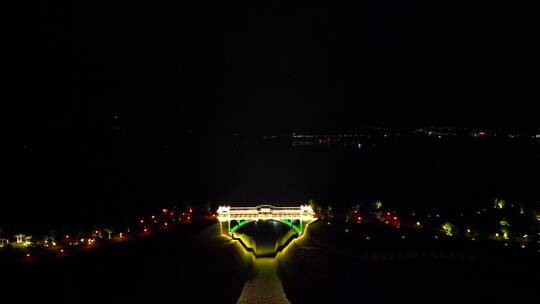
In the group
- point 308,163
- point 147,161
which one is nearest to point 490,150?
point 308,163

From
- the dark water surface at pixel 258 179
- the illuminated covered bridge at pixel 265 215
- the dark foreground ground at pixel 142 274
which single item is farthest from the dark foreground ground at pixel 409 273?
the dark water surface at pixel 258 179

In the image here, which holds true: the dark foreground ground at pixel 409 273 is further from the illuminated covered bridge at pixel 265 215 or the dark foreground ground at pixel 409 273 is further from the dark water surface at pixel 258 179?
the dark water surface at pixel 258 179

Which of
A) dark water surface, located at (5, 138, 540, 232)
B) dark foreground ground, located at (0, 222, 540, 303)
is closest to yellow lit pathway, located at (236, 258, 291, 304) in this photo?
dark foreground ground, located at (0, 222, 540, 303)

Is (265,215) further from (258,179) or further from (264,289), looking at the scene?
(258,179)

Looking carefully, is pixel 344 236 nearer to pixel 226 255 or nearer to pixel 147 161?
pixel 226 255

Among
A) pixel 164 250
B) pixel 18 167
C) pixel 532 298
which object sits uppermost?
pixel 18 167

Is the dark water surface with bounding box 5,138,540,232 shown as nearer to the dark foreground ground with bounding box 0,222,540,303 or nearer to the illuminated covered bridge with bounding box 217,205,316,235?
the illuminated covered bridge with bounding box 217,205,316,235

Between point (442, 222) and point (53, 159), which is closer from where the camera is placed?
point (442, 222)

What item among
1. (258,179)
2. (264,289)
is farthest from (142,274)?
(258,179)
